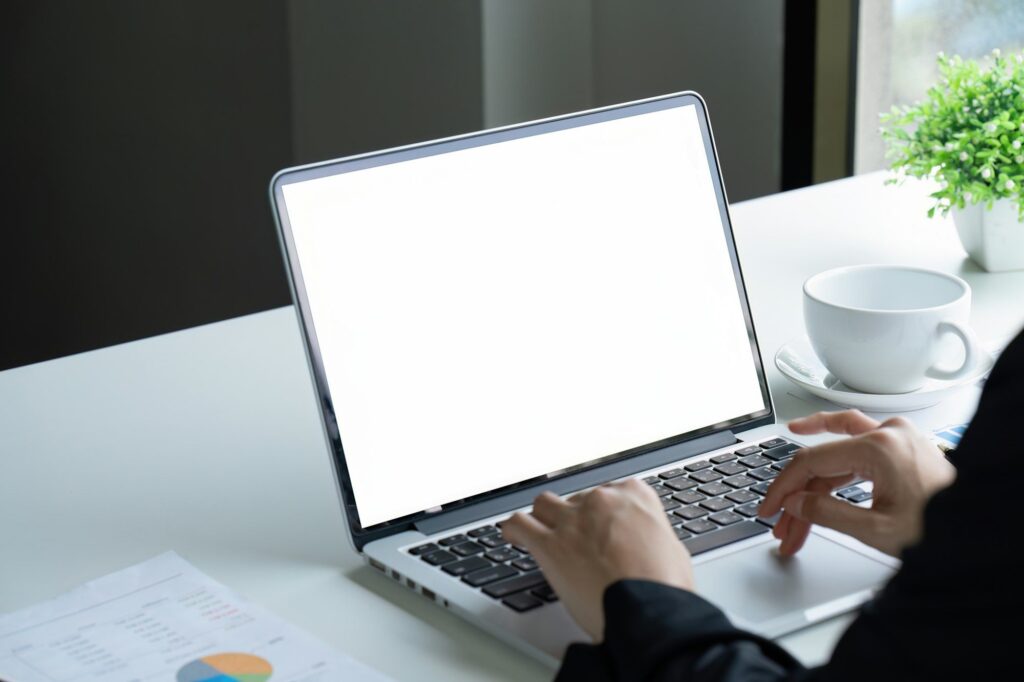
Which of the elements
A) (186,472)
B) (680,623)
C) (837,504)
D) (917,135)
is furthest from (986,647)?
(917,135)

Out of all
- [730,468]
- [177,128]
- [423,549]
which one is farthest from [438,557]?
[177,128]

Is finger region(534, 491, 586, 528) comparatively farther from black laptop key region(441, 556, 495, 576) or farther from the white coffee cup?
the white coffee cup

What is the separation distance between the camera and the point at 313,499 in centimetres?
99

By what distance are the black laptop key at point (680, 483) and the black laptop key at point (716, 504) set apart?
27 millimetres

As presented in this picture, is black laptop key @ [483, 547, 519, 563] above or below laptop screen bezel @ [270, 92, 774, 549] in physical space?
below

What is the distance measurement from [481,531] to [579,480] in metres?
0.11

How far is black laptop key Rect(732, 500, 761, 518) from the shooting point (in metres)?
0.89

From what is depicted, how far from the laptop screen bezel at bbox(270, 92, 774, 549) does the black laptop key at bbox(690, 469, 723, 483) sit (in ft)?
0.15

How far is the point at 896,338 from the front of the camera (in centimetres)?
108

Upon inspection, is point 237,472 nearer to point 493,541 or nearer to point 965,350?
point 493,541

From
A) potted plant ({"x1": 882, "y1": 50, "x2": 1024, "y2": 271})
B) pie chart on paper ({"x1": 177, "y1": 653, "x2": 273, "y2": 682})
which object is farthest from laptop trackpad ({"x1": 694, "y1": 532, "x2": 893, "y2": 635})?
potted plant ({"x1": 882, "y1": 50, "x2": 1024, "y2": 271})

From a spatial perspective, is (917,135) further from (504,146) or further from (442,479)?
(442,479)

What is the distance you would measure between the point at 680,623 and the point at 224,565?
0.36 m

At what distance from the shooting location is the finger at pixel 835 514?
837 millimetres
